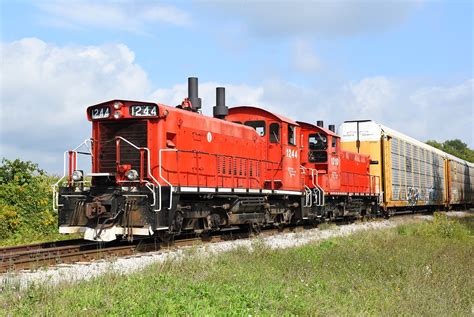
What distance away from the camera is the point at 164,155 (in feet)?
40.9

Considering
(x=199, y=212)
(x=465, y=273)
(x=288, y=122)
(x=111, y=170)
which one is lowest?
(x=465, y=273)

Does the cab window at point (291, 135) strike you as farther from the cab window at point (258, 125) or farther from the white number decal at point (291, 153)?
the cab window at point (258, 125)

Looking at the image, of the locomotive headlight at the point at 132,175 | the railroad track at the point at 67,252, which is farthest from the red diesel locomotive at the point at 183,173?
the railroad track at the point at 67,252

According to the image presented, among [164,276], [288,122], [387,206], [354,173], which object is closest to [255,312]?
[164,276]

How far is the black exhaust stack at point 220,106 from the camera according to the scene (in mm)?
Answer: 15953

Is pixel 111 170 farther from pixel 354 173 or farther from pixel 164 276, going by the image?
pixel 354 173

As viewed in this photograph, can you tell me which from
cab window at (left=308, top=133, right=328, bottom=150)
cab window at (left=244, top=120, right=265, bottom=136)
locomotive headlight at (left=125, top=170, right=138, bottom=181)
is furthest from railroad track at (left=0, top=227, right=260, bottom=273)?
cab window at (left=308, top=133, right=328, bottom=150)

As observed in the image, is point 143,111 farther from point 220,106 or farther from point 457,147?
point 457,147

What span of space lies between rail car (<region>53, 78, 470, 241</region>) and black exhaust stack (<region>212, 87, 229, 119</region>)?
0.03 m

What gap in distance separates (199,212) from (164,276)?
230 inches

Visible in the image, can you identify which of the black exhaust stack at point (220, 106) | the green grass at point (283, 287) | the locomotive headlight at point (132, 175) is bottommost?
the green grass at point (283, 287)

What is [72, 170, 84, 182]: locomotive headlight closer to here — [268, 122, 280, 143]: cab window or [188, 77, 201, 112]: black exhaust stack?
[188, 77, 201, 112]: black exhaust stack

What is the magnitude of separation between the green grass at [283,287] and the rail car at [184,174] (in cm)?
232

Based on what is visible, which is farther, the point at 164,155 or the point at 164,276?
the point at 164,155
